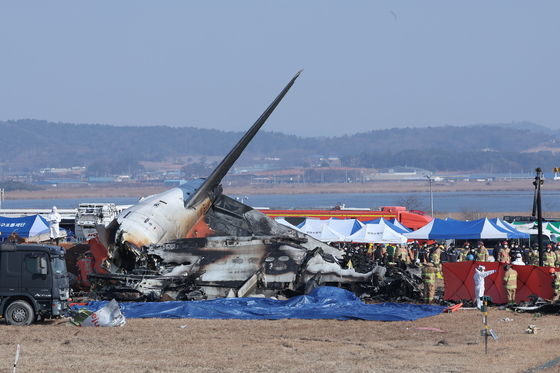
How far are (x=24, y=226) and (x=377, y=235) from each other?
61.6ft

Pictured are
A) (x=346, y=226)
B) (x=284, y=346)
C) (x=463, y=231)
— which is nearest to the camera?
(x=284, y=346)

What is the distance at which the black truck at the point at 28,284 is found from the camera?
21328mm

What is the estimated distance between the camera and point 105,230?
2688cm

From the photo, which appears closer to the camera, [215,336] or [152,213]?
[215,336]

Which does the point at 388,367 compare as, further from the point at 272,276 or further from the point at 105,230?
the point at 105,230

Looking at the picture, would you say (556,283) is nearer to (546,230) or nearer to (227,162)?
(227,162)

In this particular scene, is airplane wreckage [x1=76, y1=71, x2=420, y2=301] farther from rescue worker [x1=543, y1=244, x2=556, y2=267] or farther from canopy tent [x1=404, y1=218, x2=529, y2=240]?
canopy tent [x1=404, y1=218, x2=529, y2=240]

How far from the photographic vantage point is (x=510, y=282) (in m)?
25.2

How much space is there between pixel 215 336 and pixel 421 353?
4710mm

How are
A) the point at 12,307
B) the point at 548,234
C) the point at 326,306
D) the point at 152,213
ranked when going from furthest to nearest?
the point at 548,234
the point at 152,213
the point at 326,306
the point at 12,307

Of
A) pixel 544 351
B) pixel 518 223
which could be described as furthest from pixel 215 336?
pixel 518 223

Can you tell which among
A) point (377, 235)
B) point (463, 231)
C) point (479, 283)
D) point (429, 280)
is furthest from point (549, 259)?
point (377, 235)

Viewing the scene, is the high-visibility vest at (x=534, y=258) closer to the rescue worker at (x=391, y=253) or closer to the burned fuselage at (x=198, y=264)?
the rescue worker at (x=391, y=253)

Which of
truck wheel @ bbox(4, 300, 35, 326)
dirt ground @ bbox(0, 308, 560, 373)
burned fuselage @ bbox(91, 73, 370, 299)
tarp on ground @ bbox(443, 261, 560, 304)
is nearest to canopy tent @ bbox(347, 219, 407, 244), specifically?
burned fuselage @ bbox(91, 73, 370, 299)
